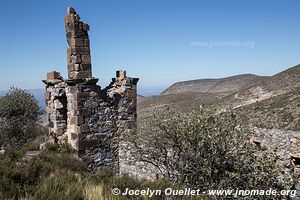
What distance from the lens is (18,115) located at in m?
26.2

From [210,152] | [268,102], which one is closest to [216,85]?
[268,102]

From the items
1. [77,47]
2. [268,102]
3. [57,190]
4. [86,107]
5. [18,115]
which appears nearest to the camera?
[57,190]

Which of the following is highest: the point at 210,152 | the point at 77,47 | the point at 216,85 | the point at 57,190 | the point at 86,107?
the point at 216,85

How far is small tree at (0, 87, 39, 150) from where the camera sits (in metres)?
22.9

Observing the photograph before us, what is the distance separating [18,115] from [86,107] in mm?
16854

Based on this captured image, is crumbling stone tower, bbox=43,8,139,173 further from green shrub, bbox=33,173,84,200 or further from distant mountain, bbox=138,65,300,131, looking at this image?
green shrub, bbox=33,173,84,200

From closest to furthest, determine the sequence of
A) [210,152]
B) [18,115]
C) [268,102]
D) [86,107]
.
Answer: [210,152] → [86,107] → [18,115] → [268,102]

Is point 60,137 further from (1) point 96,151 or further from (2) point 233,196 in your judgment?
(2) point 233,196

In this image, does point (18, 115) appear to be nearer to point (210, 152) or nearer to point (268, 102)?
point (210, 152)

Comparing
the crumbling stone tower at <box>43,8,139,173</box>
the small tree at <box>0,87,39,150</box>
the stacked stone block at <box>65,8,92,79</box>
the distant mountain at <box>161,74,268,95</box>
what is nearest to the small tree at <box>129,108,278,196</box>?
the crumbling stone tower at <box>43,8,139,173</box>

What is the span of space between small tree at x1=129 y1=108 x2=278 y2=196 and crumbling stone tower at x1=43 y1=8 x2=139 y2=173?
10.8 feet

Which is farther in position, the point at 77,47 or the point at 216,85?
the point at 216,85

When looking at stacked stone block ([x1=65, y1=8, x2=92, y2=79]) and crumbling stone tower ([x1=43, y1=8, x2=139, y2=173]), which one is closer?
crumbling stone tower ([x1=43, y1=8, x2=139, y2=173])

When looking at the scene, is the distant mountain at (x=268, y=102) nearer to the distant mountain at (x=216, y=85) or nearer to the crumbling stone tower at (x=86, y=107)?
the crumbling stone tower at (x=86, y=107)
